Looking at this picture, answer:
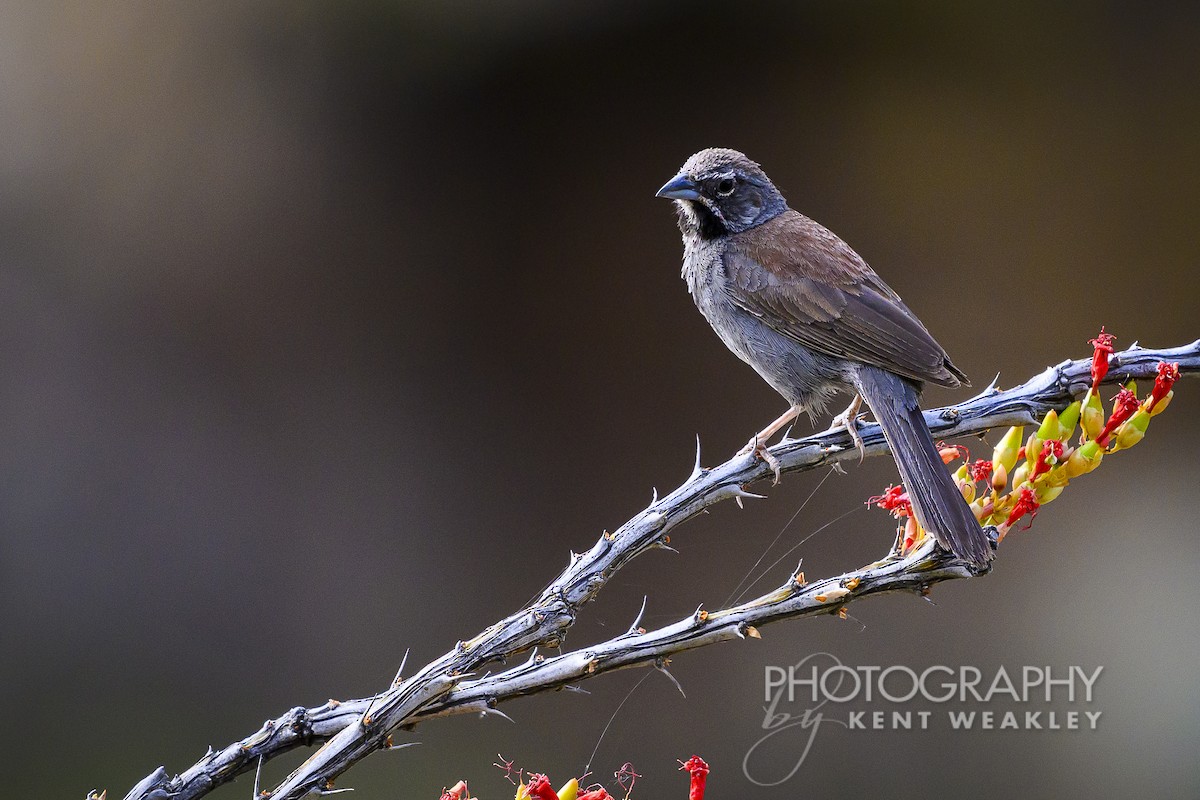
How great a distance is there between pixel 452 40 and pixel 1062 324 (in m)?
2.67

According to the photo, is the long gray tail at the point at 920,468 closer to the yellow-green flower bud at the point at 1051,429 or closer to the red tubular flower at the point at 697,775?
the yellow-green flower bud at the point at 1051,429

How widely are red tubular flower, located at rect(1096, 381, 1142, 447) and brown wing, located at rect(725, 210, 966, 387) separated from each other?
22.0 inches

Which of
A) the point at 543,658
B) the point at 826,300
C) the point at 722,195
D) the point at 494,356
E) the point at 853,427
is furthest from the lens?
the point at 494,356

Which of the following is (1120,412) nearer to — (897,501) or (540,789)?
(897,501)

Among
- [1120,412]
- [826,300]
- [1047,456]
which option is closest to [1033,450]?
[1047,456]

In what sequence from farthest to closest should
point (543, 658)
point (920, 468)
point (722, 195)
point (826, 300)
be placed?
point (722, 195)
point (826, 300)
point (920, 468)
point (543, 658)

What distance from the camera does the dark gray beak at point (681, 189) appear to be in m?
2.55

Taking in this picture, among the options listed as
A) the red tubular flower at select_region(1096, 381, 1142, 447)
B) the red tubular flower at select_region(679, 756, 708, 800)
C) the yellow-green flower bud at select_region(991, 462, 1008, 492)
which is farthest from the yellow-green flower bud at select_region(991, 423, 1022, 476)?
the red tubular flower at select_region(679, 756, 708, 800)

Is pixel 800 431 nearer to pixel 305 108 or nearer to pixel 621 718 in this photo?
pixel 621 718

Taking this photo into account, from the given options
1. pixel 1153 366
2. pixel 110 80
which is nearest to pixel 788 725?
pixel 1153 366

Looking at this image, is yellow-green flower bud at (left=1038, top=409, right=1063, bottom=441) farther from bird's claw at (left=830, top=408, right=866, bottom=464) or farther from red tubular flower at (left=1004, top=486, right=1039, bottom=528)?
bird's claw at (left=830, top=408, right=866, bottom=464)

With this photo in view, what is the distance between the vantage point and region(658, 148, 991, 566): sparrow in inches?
90.4

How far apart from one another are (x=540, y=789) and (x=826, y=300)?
144cm

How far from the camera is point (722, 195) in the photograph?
2.74 meters
